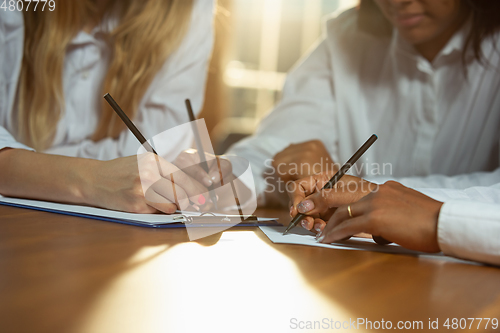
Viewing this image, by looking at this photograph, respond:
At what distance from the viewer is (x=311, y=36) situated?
4.42m

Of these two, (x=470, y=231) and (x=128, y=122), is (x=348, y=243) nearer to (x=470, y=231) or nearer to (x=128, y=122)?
(x=470, y=231)

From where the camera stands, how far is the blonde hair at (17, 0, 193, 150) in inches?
43.1

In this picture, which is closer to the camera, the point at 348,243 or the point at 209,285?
the point at 209,285

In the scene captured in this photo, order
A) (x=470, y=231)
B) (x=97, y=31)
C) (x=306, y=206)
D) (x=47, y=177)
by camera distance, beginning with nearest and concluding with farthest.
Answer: (x=470, y=231)
(x=306, y=206)
(x=47, y=177)
(x=97, y=31)

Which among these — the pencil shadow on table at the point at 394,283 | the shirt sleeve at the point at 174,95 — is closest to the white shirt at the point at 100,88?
the shirt sleeve at the point at 174,95

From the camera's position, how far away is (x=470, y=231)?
17.8 inches

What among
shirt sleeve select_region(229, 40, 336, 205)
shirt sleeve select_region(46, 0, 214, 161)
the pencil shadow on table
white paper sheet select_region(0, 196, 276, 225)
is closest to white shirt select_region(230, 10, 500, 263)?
shirt sleeve select_region(229, 40, 336, 205)

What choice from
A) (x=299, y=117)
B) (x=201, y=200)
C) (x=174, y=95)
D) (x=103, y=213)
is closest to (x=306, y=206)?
(x=201, y=200)

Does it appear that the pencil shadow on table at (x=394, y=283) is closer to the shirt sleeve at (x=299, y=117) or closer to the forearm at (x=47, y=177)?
the forearm at (x=47, y=177)

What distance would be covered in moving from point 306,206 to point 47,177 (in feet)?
1.46

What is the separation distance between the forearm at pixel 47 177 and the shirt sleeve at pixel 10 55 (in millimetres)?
422

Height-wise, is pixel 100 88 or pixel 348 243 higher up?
pixel 100 88

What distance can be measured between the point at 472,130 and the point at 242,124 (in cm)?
337

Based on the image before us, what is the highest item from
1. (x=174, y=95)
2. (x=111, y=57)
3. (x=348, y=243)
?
(x=111, y=57)
